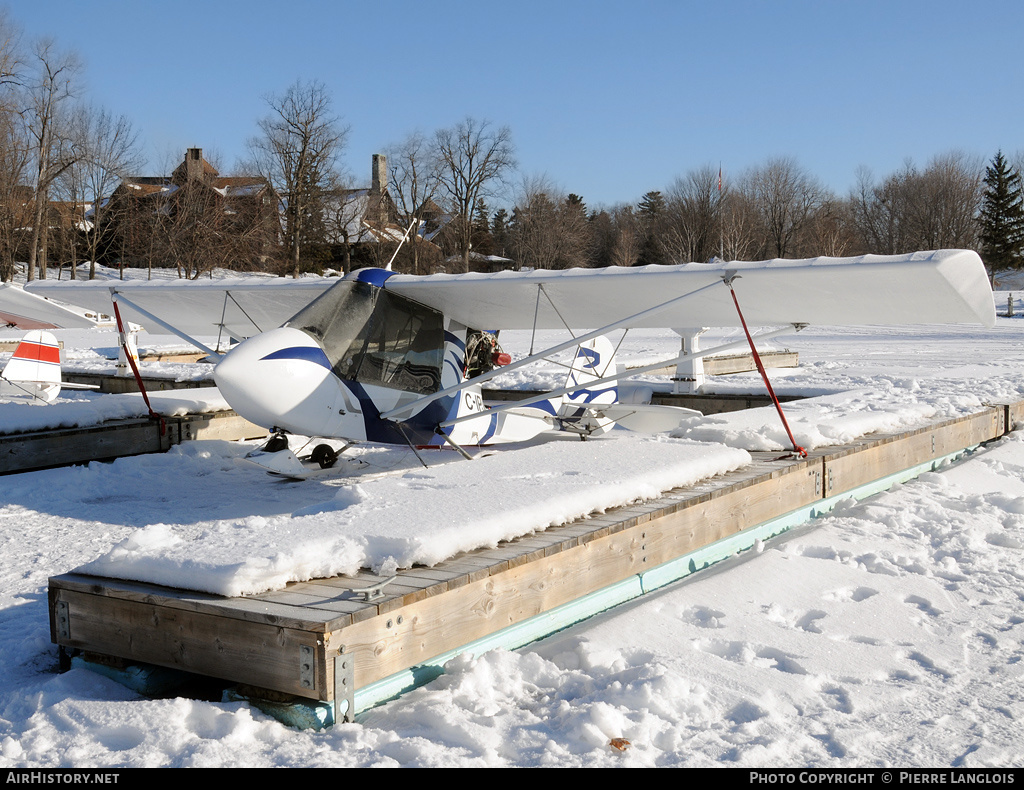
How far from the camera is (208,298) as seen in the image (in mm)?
10867

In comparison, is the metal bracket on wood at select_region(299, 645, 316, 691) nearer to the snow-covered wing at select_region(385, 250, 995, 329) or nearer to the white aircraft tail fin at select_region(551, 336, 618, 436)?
the snow-covered wing at select_region(385, 250, 995, 329)

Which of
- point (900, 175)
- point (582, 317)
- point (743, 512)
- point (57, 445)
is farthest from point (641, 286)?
point (900, 175)

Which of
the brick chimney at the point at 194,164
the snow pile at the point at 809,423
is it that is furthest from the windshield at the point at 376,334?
the brick chimney at the point at 194,164

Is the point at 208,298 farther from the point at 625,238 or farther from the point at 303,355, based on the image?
the point at 625,238

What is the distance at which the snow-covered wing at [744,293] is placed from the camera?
624 cm

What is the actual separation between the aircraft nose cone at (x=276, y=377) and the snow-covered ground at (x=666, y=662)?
32.8 inches

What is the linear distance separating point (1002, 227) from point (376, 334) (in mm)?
68831

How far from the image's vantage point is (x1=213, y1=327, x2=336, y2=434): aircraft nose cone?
21.7 ft

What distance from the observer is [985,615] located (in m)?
4.63

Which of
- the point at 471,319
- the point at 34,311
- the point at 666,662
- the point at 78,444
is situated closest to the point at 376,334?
the point at 471,319

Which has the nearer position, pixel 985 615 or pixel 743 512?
pixel 985 615

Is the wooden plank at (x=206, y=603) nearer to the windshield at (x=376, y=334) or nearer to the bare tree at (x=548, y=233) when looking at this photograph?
the windshield at (x=376, y=334)
